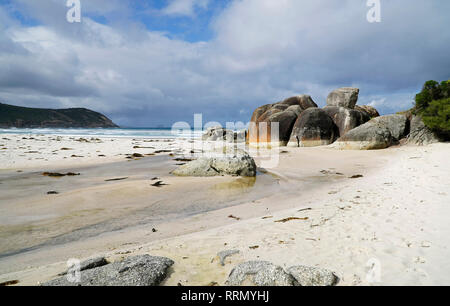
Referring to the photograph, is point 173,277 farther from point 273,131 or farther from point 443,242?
point 273,131

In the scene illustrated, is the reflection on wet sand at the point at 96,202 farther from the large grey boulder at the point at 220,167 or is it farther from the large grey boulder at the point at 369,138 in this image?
the large grey boulder at the point at 369,138

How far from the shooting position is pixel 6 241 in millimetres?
3918

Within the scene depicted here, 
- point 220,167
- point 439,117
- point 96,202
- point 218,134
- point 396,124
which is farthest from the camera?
point 218,134

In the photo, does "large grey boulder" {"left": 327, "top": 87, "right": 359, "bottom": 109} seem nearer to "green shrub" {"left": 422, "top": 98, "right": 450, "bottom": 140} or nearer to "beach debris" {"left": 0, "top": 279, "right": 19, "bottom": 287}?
"green shrub" {"left": 422, "top": 98, "right": 450, "bottom": 140}

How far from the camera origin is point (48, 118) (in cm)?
6725

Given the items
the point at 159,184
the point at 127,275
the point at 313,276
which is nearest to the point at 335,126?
the point at 159,184

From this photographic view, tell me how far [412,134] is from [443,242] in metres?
15.8

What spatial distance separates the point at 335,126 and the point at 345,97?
12.6 ft

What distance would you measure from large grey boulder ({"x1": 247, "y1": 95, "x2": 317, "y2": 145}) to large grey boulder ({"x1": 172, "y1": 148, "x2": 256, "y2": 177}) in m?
10.9

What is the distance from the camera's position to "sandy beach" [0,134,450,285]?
273 cm

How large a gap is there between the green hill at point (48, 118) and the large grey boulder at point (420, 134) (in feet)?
244

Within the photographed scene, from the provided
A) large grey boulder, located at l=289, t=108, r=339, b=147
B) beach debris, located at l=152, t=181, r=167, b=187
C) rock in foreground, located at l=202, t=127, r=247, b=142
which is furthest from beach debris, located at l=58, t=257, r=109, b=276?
rock in foreground, located at l=202, t=127, r=247, b=142

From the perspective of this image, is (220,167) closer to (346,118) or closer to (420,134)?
(346,118)

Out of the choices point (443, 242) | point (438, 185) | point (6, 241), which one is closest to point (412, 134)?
point (438, 185)
